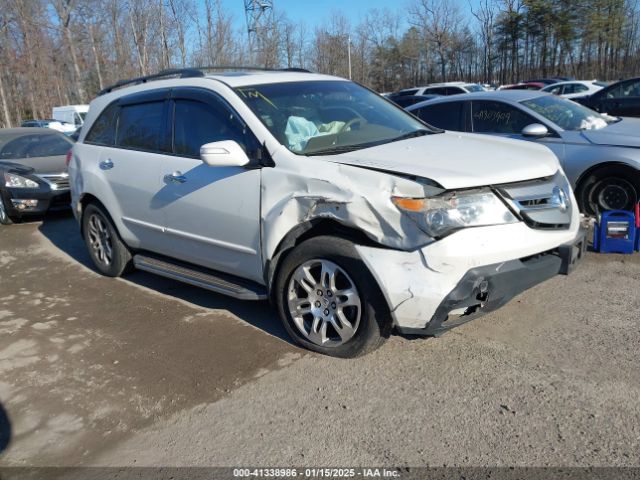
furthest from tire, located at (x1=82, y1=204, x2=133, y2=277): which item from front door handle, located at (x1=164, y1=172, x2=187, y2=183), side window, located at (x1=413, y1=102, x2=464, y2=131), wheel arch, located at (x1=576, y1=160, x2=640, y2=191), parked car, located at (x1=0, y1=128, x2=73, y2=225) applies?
wheel arch, located at (x1=576, y1=160, x2=640, y2=191)

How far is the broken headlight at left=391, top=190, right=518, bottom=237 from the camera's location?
3107 mm

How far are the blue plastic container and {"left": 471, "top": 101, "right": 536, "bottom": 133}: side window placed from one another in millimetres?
1786

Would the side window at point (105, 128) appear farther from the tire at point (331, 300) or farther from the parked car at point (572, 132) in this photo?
the parked car at point (572, 132)

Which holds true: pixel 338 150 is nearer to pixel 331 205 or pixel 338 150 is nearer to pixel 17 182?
pixel 331 205

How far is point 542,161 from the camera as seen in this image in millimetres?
3746

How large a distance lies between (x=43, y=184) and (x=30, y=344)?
5158 mm

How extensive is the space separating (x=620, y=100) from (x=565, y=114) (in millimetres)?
7461

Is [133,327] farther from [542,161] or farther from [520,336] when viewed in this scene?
[542,161]

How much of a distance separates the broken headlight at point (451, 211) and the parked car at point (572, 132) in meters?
3.42

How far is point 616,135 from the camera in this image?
5.99 m

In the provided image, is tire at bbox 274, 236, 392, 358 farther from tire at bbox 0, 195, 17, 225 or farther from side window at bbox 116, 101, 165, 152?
tire at bbox 0, 195, 17, 225

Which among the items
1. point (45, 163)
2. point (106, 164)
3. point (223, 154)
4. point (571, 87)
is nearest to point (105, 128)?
point (106, 164)

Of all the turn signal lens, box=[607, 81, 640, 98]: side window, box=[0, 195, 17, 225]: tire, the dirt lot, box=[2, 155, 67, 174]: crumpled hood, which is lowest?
the dirt lot

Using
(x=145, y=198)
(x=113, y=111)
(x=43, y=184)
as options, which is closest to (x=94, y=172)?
(x=113, y=111)
